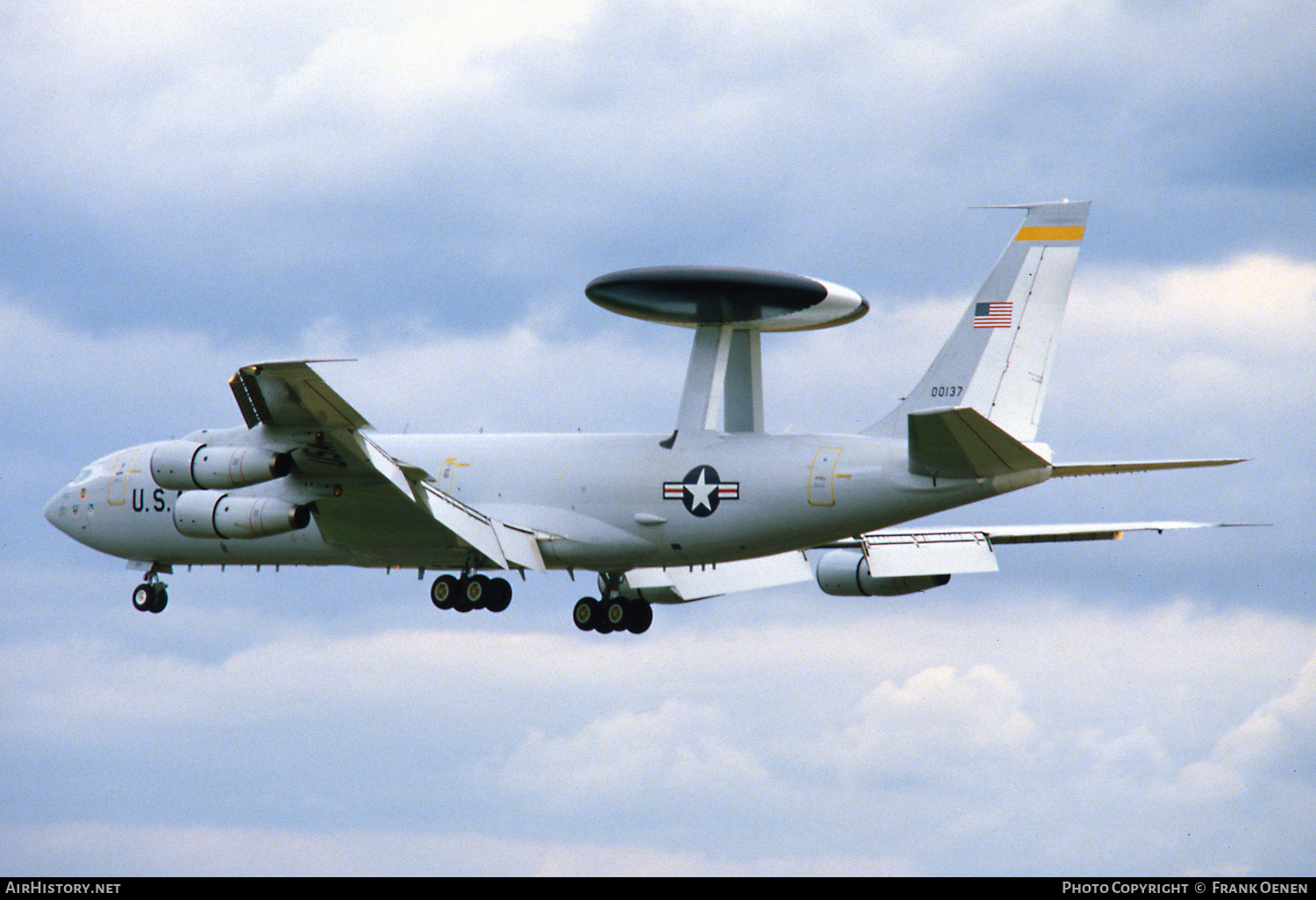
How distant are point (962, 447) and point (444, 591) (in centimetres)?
1262

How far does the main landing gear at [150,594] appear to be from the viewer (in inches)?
1532

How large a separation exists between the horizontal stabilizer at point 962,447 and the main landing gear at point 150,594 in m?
20.0

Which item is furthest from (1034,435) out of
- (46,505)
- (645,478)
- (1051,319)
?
(46,505)

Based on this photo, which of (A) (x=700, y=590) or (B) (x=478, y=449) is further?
(A) (x=700, y=590)

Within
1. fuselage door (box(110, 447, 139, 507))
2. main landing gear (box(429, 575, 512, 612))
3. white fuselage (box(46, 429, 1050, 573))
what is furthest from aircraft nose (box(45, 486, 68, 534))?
main landing gear (box(429, 575, 512, 612))

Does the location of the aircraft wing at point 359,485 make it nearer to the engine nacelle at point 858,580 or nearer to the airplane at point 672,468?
the airplane at point 672,468

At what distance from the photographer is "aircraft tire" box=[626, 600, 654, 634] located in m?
37.0

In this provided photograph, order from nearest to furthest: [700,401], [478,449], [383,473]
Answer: [383,473], [700,401], [478,449]

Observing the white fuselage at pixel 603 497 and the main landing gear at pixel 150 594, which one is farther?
the main landing gear at pixel 150 594

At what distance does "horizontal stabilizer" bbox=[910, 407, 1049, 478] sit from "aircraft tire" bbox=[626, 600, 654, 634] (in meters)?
10.2

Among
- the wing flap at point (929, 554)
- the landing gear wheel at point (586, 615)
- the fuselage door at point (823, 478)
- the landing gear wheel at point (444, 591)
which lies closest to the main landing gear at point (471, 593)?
the landing gear wheel at point (444, 591)

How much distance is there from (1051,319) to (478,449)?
12991 millimetres

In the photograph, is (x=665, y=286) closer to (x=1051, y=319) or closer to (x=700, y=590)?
(x=1051, y=319)

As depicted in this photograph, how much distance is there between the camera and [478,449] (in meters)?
35.9
